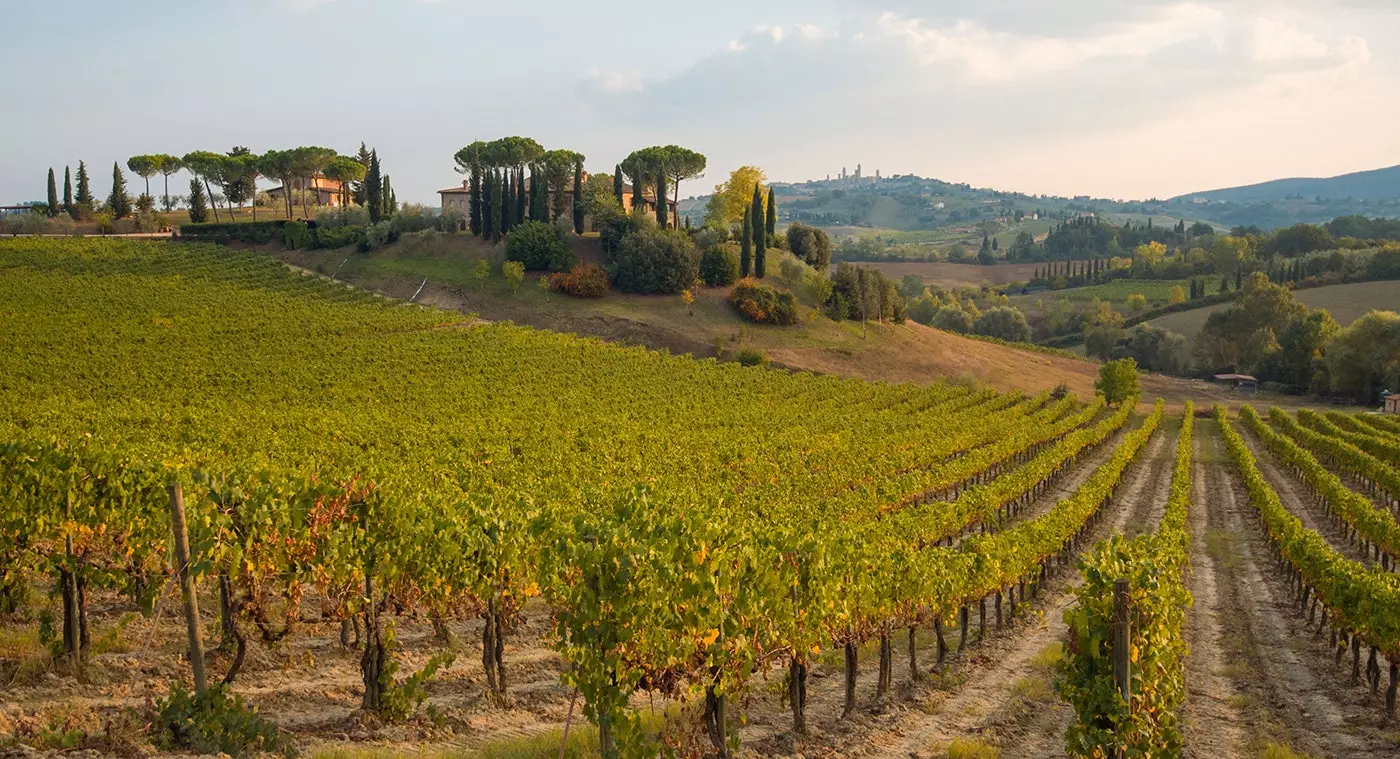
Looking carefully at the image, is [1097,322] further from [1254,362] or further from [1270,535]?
[1270,535]

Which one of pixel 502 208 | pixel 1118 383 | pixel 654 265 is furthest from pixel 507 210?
pixel 1118 383

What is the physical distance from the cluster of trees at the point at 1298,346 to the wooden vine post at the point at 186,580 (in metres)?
87.6

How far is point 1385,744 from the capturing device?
44.5 feet

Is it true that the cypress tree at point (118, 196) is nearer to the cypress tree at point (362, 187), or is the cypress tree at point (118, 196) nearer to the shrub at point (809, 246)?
the cypress tree at point (362, 187)

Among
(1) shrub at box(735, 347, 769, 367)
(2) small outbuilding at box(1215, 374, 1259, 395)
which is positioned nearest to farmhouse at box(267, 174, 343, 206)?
(1) shrub at box(735, 347, 769, 367)

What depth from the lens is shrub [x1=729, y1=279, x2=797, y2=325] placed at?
75812mm

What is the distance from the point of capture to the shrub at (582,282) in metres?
75.6

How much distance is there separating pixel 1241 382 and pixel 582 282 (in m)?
60.8

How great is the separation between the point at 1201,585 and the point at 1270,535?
6.61m

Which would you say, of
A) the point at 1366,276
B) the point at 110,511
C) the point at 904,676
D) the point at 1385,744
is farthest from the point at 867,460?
the point at 1366,276

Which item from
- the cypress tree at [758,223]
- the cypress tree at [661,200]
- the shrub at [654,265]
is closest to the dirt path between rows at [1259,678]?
the shrub at [654,265]

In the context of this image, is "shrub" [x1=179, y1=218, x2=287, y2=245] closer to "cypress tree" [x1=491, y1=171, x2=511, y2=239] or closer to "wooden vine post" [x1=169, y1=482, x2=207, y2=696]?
"cypress tree" [x1=491, y1=171, x2=511, y2=239]

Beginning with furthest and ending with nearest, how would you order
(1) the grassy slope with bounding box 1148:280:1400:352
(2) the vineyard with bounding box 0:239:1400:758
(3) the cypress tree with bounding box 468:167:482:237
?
(1) the grassy slope with bounding box 1148:280:1400:352, (3) the cypress tree with bounding box 468:167:482:237, (2) the vineyard with bounding box 0:239:1400:758

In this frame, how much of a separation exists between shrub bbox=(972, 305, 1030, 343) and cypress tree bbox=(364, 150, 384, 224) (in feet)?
226
